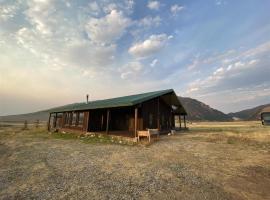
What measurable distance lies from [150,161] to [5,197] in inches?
226

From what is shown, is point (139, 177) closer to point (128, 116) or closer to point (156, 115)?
point (156, 115)

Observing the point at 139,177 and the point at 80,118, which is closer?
the point at 139,177

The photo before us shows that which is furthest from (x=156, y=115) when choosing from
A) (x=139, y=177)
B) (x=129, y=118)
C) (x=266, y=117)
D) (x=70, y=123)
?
(x=266, y=117)

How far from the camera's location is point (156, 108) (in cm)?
2117

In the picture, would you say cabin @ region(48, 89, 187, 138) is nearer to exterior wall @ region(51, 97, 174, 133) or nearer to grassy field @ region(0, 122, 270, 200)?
exterior wall @ region(51, 97, 174, 133)

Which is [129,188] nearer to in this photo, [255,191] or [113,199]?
[113,199]

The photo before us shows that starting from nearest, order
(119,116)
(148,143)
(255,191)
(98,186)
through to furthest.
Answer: (255,191) → (98,186) → (148,143) → (119,116)

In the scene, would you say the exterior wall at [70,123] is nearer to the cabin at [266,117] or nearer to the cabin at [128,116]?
the cabin at [128,116]

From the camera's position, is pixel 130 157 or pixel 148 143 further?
pixel 148 143

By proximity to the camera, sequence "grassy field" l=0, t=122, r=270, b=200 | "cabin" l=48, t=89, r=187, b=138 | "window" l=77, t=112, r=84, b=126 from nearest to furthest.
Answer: "grassy field" l=0, t=122, r=270, b=200, "cabin" l=48, t=89, r=187, b=138, "window" l=77, t=112, r=84, b=126

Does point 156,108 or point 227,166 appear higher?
point 156,108

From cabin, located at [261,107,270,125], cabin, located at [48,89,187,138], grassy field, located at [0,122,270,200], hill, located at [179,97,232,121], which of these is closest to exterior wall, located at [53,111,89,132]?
cabin, located at [48,89,187,138]

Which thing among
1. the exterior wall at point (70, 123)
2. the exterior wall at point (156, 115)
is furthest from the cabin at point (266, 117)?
the exterior wall at point (70, 123)

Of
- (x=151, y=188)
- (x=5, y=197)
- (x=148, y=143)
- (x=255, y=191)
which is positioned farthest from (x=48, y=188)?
(x=148, y=143)
